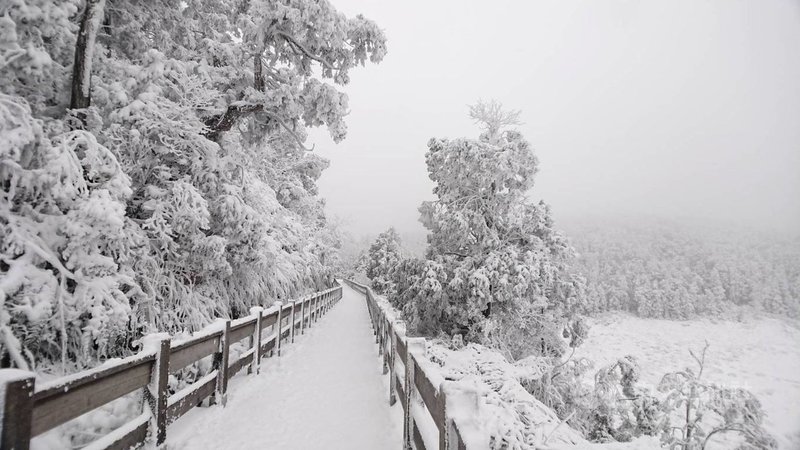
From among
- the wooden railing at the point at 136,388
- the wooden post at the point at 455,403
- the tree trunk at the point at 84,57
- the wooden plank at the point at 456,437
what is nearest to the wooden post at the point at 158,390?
the wooden railing at the point at 136,388

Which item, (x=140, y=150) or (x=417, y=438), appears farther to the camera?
(x=140, y=150)

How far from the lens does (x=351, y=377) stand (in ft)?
24.0

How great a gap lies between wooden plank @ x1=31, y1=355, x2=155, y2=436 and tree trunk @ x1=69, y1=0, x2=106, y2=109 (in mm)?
4518

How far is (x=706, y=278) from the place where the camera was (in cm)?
7950

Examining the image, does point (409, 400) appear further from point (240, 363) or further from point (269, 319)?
point (269, 319)

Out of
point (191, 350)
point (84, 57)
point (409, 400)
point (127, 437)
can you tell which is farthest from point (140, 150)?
point (409, 400)

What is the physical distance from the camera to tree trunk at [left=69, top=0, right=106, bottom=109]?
17.7ft

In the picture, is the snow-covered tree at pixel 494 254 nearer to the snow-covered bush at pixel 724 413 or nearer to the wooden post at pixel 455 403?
the snow-covered bush at pixel 724 413

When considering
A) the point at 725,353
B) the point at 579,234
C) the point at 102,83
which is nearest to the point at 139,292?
the point at 102,83

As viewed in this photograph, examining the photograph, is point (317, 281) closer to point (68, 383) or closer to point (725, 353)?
point (68, 383)

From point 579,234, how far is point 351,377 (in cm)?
13958

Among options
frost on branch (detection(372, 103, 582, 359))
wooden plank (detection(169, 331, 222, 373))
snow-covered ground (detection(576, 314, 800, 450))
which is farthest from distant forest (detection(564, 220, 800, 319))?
wooden plank (detection(169, 331, 222, 373))

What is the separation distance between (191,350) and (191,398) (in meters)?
0.67

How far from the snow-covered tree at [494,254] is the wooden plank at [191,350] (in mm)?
9123
